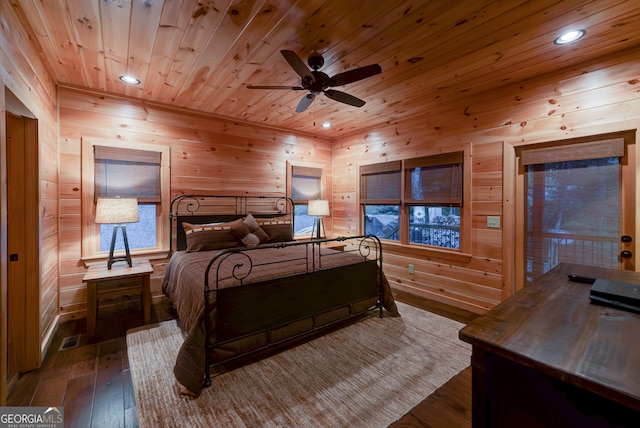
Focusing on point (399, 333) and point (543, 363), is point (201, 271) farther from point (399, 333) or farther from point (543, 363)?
Result: point (543, 363)

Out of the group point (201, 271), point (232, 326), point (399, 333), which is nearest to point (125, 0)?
point (201, 271)

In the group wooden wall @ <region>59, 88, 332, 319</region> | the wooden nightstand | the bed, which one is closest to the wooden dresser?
the bed

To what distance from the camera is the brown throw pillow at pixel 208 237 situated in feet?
11.4

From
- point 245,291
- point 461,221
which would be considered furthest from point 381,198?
point 245,291

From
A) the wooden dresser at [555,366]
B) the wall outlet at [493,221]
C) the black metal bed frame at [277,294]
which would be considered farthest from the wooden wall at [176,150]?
the wooden dresser at [555,366]

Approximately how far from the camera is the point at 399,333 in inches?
110

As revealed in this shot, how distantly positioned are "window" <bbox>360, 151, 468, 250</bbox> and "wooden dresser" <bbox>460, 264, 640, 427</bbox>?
106 inches

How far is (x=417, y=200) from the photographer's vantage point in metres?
4.08

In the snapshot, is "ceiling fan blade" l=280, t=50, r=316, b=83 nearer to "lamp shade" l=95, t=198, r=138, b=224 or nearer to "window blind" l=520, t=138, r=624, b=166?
"lamp shade" l=95, t=198, r=138, b=224

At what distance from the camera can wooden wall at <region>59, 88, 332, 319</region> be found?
312cm

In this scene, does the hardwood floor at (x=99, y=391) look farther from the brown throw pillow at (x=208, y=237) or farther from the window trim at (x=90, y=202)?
the brown throw pillow at (x=208, y=237)

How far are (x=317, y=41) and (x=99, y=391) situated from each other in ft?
10.4

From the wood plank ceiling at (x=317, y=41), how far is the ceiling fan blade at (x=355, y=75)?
0.26 meters

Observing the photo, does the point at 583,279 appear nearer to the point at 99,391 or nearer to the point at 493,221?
the point at 493,221
